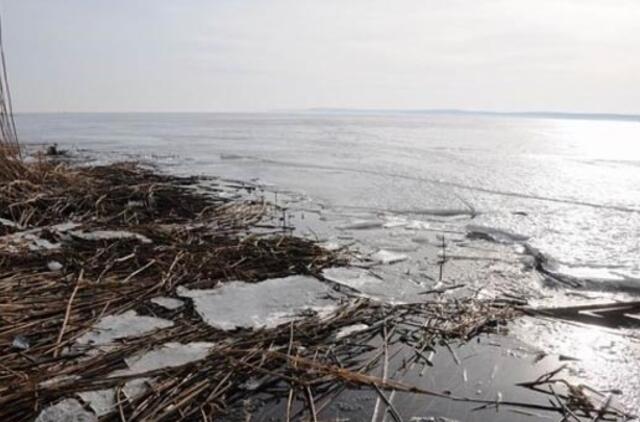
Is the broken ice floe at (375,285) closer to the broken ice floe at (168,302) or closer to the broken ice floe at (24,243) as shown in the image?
the broken ice floe at (168,302)

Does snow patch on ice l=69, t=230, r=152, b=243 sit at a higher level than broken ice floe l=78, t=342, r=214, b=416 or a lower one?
lower

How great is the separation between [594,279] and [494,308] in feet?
3.72

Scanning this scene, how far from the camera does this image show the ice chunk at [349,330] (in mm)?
2779

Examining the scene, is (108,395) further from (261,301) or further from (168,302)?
(261,301)

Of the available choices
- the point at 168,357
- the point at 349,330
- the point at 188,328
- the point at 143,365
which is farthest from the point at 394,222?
the point at 143,365

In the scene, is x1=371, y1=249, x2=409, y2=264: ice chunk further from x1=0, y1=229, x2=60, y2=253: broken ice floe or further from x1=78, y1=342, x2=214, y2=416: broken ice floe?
x1=0, y1=229, x2=60, y2=253: broken ice floe

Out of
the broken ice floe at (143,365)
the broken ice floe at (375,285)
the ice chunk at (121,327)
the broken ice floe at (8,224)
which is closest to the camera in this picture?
the broken ice floe at (143,365)

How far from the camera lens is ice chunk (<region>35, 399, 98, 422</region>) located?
197 centimetres

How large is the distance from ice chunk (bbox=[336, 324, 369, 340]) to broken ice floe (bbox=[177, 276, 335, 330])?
0.21 metres

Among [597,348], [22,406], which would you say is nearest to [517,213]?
[597,348]

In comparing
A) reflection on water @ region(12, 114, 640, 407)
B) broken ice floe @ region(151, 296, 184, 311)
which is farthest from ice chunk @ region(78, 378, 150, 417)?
reflection on water @ region(12, 114, 640, 407)

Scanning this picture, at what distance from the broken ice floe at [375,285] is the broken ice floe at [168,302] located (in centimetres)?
107

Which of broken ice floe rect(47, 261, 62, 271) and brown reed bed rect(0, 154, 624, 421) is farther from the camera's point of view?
broken ice floe rect(47, 261, 62, 271)

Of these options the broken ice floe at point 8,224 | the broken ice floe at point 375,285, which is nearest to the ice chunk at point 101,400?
the broken ice floe at point 375,285
